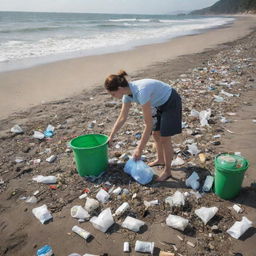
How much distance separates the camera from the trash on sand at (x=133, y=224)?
2.73 m

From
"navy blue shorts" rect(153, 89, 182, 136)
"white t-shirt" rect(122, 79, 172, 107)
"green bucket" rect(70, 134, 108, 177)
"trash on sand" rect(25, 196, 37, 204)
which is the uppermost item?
"white t-shirt" rect(122, 79, 172, 107)

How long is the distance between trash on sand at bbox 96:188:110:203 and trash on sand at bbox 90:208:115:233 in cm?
28

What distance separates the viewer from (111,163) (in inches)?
154

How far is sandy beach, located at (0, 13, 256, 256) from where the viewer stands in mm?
2645

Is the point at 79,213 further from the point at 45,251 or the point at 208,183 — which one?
the point at 208,183

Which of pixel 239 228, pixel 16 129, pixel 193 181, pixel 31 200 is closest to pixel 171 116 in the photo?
pixel 193 181

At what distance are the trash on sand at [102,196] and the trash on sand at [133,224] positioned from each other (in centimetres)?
46

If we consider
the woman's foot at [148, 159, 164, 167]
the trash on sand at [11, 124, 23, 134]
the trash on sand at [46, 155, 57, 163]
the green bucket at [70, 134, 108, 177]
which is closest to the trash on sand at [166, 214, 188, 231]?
the woman's foot at [148, 159, 164, 167]

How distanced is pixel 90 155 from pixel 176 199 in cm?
118

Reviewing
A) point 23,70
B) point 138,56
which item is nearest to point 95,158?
point 23,70

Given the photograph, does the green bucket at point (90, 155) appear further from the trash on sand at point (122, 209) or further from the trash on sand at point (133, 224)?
the trash on sand at point (133, 224)

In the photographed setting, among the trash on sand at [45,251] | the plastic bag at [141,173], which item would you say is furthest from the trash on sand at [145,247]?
the plastic bag at [141,173]

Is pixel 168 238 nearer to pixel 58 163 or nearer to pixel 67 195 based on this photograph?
pixel 67 195

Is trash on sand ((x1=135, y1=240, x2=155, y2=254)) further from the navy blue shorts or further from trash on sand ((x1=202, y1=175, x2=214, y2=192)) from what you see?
the navy blue shorts
